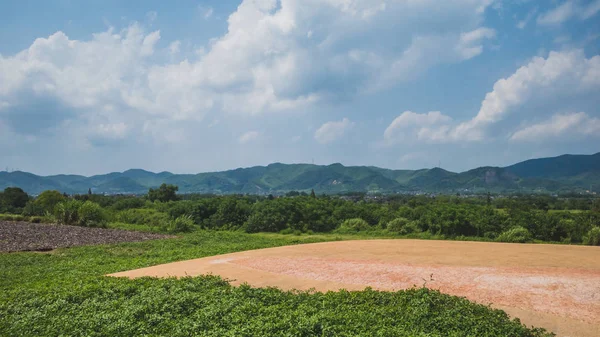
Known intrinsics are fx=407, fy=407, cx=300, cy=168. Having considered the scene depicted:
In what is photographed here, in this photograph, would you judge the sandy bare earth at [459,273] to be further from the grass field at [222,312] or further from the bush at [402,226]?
the bush at [402,226]

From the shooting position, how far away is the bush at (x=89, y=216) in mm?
38750

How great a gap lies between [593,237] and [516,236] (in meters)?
4.57

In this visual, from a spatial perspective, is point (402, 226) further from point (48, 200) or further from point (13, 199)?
point (13, 199)

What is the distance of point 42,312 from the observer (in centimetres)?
1042

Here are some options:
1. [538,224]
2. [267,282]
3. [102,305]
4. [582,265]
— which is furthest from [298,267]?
[538,224]

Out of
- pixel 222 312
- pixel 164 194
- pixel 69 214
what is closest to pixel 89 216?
pixel 69 214

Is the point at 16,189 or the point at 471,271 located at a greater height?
the point at 16,189

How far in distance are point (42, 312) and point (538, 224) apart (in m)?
31.4

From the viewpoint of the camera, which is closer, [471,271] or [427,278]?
[427,278]

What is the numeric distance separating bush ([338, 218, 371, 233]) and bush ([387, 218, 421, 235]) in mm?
2974

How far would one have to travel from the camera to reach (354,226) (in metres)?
38.0

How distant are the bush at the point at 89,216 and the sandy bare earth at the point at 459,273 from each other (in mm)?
24488

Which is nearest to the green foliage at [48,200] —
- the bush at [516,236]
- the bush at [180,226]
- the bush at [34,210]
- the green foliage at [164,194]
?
the bush at [34,210]

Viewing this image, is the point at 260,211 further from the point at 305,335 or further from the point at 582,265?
the point at 305,335
